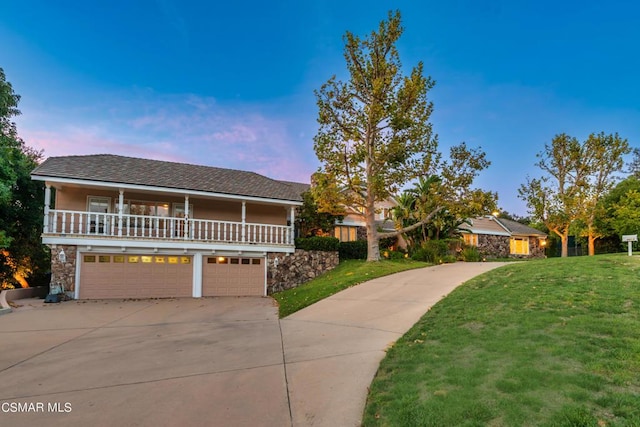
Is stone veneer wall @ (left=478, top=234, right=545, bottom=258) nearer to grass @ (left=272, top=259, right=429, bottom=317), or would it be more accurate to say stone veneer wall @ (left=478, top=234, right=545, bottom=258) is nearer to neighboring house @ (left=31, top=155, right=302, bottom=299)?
grass @ (left=272, top=259, right=429, bottom=317)

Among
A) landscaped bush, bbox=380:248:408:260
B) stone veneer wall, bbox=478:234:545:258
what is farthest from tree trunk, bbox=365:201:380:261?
stone veneer wall, bbox=478:234:545:258

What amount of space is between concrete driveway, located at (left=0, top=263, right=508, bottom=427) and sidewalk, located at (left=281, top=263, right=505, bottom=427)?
3 centimetres

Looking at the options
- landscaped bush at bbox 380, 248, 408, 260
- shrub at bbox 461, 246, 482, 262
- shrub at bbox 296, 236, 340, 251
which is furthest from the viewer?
shrub at bbox 461, 246, 482, 262

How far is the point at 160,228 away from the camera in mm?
16703

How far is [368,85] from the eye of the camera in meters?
18.4

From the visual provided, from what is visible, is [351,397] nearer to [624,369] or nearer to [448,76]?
[624,369]

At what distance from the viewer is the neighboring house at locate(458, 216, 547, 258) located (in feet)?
96.5

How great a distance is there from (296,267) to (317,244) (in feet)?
5.42

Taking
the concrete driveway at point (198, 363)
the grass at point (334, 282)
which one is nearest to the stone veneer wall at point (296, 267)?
the grass at point (334, 282)

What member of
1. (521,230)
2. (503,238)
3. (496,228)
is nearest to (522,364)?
(496,228)

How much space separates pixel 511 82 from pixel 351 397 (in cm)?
2522

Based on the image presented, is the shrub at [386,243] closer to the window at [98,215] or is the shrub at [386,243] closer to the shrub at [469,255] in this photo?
the shrub at [469,255]

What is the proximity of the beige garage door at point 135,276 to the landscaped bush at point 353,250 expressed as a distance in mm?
8767

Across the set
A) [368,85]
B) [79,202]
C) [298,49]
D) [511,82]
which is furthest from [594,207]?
[79,202]
